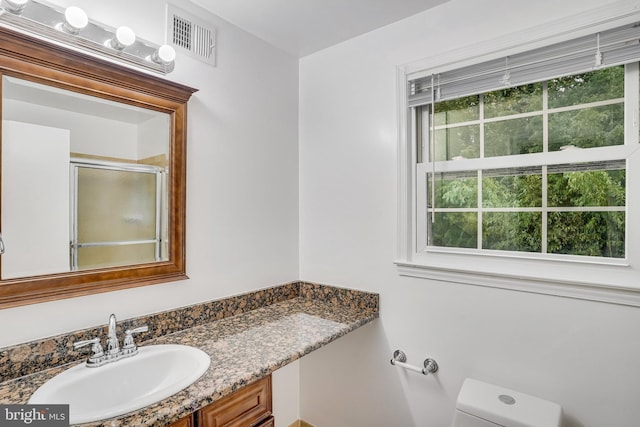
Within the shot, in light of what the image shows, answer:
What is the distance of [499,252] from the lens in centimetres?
162

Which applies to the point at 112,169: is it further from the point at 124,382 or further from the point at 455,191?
the point at 455,191

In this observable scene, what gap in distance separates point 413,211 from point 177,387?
1337 mm

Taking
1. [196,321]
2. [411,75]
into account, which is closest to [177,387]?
[196,321]

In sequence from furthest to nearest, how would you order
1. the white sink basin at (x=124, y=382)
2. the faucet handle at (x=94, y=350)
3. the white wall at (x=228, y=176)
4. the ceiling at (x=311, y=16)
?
the ceiling at (x=311, y=16) < the white wall at (x=228, y=176) < the faucet handle at (x=94, y=350) < the white sink basin at (x=124, y=382)

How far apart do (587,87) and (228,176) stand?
5.51 ft

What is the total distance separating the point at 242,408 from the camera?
1.26m

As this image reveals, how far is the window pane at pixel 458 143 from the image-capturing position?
173 centimetres

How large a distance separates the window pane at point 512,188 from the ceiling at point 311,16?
888 mm

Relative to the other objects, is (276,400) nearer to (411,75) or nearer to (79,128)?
(79,128)

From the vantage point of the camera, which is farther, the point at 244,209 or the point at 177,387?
the point at 244,209

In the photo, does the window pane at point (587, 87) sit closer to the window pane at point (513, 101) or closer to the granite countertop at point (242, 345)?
the window pane at point (513, 101)

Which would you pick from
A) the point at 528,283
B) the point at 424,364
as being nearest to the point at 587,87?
the point at 528,283

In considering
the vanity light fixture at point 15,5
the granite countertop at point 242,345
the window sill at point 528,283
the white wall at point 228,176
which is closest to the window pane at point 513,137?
the window sill at point 528,283

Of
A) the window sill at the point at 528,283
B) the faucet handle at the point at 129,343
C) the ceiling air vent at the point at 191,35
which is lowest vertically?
the faucet handle at the point at 129,343
